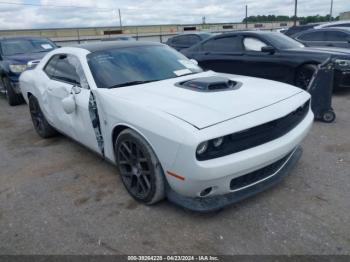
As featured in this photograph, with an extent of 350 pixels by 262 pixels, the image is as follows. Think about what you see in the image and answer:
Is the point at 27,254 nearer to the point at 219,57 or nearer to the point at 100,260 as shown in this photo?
the point at 100,260

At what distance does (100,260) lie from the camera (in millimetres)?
2336

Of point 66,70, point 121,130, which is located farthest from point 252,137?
point 66,70

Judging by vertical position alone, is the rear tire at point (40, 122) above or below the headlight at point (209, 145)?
below

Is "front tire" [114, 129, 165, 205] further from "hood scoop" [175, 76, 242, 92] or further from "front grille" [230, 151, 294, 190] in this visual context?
"hood scoop" [175, 76, 242, 92]

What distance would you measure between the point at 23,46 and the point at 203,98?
7566mm

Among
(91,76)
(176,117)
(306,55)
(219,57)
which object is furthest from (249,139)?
(219,57)

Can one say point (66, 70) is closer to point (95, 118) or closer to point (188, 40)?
point (95, 118)

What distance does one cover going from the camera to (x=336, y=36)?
383 inches

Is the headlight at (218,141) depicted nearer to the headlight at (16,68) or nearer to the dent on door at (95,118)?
the dent on door at (95,118)

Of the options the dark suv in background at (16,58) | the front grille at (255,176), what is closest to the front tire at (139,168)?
the front grille at (255,176)

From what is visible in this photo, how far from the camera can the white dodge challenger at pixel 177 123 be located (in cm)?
238

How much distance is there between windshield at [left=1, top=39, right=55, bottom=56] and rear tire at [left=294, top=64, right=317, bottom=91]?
646 cm

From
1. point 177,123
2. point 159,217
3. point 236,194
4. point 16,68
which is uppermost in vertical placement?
point 177,123

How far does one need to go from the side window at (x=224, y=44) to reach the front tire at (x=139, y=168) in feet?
16.3
